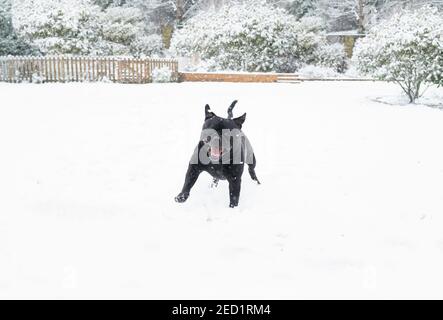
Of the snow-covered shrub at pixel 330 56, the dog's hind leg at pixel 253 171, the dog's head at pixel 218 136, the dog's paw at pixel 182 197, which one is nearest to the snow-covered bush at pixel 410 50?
the dog's hind leg at pixel 253 171

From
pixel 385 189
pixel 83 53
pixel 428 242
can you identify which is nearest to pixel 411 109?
pixel 385 189

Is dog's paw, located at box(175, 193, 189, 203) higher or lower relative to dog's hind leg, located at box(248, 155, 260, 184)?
lower

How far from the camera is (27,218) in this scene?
4484mm

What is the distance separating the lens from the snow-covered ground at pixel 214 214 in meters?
3.38

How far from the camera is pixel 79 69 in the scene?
1744 cm

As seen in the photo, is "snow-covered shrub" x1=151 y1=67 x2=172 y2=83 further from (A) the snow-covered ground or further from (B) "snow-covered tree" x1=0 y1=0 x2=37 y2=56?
(A) the snow-covered ground

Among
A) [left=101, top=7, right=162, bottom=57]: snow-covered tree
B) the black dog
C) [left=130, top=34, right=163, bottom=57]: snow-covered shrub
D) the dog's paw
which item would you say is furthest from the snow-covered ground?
[left=130, top=34, right=163, bottom=57]: snow-covered shrub

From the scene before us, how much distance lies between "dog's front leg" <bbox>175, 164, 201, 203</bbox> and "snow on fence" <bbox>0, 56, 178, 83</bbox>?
45.1 ft

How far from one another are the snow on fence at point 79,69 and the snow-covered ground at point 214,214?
806 cm

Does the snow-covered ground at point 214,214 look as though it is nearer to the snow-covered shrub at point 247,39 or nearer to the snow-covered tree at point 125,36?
the snow-covered shrub at point 247,39

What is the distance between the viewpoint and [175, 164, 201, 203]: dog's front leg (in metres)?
4.71

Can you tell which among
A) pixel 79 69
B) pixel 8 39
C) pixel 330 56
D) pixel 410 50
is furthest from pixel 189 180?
pixel 330 56
